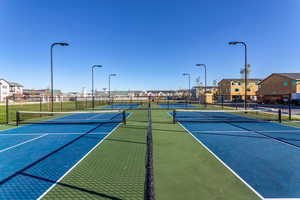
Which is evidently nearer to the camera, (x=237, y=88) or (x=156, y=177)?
(x=156, y=177)

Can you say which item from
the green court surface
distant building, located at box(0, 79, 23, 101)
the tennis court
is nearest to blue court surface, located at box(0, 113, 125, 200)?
the green court surface

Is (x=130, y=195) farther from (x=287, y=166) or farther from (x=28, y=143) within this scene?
(x=28, y=143)

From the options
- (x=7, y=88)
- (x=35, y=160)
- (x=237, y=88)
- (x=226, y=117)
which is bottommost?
(x=35, y=160)

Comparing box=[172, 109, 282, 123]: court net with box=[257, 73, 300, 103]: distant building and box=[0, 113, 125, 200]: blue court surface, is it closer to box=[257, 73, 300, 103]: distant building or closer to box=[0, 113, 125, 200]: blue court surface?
box=[0, 113, 125, 200]: blue court surface

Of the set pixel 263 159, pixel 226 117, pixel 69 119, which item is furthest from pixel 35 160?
pixel 226 117

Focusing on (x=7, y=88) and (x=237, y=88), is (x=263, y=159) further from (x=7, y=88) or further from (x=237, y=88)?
(x=7, y=88)

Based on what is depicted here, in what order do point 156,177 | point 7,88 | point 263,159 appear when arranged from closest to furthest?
1. point 156,177
2. point 263,159
3. point 7,88

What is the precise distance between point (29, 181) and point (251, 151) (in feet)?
24.4

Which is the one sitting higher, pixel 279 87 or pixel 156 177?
pixel 279 87

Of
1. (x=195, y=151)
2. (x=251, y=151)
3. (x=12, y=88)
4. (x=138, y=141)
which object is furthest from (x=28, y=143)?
(x=12, y=88)

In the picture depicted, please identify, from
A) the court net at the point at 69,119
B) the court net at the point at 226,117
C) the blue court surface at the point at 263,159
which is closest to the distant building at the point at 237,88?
the court net at the point at 226,117

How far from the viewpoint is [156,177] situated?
14.2ft

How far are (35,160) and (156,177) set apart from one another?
14.2 feet

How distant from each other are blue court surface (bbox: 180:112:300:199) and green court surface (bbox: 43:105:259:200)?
1.30ft
